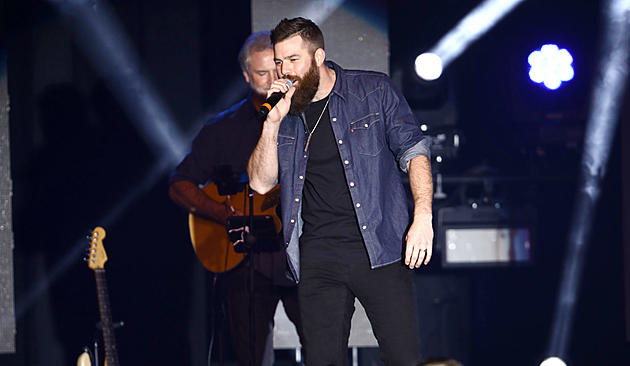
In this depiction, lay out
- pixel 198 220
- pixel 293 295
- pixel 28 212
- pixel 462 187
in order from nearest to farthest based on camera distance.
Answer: pixel 293 295, pixel 198 220, pixel 28 212, pixel 462 187

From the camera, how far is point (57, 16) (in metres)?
5.52

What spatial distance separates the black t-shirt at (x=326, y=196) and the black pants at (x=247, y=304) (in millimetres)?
1026

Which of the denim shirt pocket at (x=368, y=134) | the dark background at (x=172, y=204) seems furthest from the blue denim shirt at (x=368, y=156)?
the dark background at (x=172, y=204)

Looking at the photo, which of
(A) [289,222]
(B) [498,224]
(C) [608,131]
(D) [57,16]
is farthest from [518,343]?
(D) [57,16]

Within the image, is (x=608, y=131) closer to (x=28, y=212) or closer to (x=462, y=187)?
(x=462, y=187)

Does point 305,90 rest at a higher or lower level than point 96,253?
higher

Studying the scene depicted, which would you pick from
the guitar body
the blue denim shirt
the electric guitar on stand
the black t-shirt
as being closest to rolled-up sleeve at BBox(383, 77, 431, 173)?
the blue denim shirt

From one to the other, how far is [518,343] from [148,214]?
3.02 meters

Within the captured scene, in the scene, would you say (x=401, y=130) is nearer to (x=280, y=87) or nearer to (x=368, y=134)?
(x=368, y=134)

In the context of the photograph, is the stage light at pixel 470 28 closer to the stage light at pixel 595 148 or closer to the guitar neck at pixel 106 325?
the stage light at pixel 595 148

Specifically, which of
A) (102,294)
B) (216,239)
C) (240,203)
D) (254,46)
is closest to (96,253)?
(102,294)

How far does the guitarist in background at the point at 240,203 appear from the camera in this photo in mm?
4102

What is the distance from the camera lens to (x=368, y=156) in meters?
3.15

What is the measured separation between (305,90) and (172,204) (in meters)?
2.74
